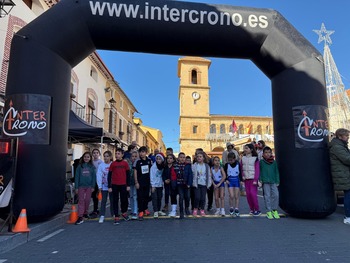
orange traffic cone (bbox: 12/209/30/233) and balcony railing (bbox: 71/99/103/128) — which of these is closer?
orange traffic cone (bbox: 12/209/30/233)

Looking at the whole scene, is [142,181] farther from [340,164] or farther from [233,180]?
[340,164]

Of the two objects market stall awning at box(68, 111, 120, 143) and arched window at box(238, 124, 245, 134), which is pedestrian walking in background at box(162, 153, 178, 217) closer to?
market stall awning at box(68, 111, 120, 143)

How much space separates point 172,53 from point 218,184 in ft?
11.4

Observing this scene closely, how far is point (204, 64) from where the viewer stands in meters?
52.5

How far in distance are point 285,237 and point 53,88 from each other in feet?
17.0

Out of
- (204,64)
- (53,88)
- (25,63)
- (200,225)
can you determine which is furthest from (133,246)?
(204,64)

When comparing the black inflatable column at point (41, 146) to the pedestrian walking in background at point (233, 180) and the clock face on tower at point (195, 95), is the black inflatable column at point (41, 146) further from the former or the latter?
the clock face on tower at point (195, 95)

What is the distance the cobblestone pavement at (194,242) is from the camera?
3762mm

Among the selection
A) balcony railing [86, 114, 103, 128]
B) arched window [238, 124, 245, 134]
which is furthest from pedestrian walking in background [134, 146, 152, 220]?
arched window [238, 124, 245, 134]

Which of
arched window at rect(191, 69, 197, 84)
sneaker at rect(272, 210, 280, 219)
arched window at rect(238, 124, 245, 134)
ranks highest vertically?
arched window at rect(191, 69, 197, 84)

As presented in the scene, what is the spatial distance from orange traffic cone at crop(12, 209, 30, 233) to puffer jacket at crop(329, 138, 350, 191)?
19.9ft

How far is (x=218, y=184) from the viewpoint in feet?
23.0

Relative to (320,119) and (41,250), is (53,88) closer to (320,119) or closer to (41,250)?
(41,250)

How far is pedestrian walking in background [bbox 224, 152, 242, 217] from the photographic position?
6.80 m
